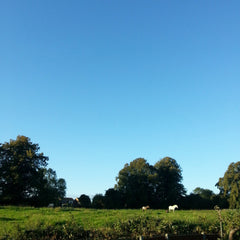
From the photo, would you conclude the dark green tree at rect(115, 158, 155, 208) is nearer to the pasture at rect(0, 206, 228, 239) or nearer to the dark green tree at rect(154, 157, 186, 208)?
the dark green tree at rect(154, 157, 186, 208)

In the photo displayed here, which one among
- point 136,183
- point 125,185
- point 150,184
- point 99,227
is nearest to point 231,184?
point 150,184

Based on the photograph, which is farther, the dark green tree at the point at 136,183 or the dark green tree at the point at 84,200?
the dark green tree at the point at 84,200

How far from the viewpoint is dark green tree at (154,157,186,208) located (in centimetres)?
Result: 5422

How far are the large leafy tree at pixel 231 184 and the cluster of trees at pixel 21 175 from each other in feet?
113

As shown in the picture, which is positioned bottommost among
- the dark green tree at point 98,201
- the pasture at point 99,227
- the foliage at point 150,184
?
the pasture at point 99,227

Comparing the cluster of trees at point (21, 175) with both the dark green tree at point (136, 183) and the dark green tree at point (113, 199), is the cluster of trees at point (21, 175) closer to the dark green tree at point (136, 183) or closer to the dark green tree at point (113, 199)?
the dark green tree at point (113, 199)

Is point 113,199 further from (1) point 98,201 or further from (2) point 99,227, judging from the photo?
(2) point 99,227

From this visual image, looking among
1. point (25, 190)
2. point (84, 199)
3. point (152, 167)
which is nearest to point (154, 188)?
point (152, 167)

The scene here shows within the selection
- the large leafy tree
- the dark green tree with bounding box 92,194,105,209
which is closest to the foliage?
the dark green tree with bounding box 92,194,105,209

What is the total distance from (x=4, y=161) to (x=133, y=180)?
79.6 feet

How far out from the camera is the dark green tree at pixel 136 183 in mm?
50688

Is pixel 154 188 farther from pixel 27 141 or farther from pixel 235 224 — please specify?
pixel 235 224

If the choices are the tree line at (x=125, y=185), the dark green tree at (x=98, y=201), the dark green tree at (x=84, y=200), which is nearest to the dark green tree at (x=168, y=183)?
the tree line at (x=125, y=185)

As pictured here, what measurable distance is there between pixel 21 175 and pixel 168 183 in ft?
98.0
